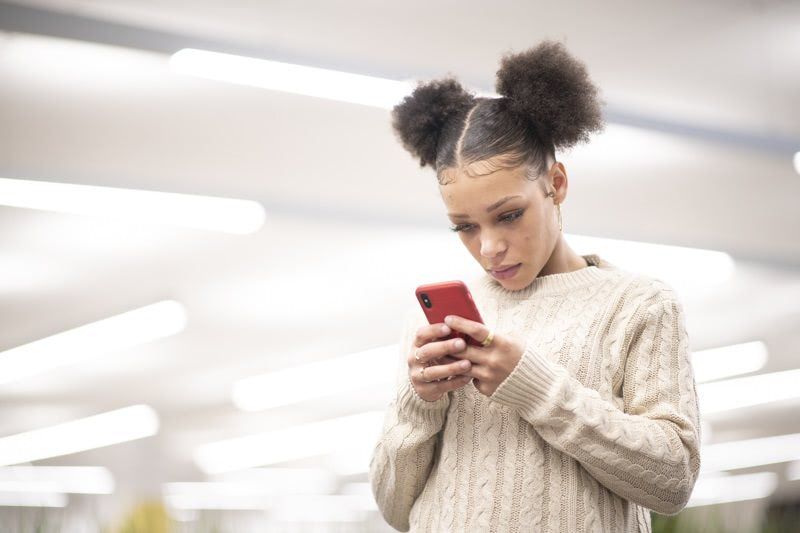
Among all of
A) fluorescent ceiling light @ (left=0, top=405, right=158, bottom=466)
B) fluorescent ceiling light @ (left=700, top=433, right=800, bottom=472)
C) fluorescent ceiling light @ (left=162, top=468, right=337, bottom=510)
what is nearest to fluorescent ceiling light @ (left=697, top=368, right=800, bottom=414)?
fluorescent ceiling light @ (left=700, top=433, right=800, bottom=472)

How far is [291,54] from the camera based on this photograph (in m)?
4.17

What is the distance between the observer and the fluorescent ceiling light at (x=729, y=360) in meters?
9.26

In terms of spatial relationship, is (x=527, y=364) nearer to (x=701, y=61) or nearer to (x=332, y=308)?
(x=701, y=61)

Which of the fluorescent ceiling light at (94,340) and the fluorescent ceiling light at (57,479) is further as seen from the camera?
the fluorescent ceiling light at (57,479)

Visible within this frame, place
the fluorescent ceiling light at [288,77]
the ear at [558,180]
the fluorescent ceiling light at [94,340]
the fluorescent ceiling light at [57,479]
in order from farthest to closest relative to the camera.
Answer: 1. the fluorescent ceiling light at [57,479]
2. the fluorescent ceiling light at [94,340]
3. the fluorescent ceiling light at [288,77]
4. the ear at [558,180]

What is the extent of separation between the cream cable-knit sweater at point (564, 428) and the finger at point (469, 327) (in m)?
0.06

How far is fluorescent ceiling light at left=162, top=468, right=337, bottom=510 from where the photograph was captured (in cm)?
1505

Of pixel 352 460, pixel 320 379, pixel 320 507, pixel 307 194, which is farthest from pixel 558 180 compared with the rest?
pixel 320 507

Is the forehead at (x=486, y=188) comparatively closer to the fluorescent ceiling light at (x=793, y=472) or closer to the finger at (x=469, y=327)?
the finger at (x=469, y=327)

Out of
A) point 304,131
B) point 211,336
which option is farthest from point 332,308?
point 304,131

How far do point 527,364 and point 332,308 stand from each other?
21.4 feet

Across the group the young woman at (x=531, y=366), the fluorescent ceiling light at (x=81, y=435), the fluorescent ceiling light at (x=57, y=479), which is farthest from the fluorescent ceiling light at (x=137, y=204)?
the fluorescent ceiling light at (x=57, y=479)

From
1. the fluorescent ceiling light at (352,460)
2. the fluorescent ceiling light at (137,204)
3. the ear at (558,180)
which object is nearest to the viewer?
the ear at (558,180)

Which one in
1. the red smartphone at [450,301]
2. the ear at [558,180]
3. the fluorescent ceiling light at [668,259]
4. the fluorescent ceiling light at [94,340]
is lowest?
the red smartphone at [450,301]
